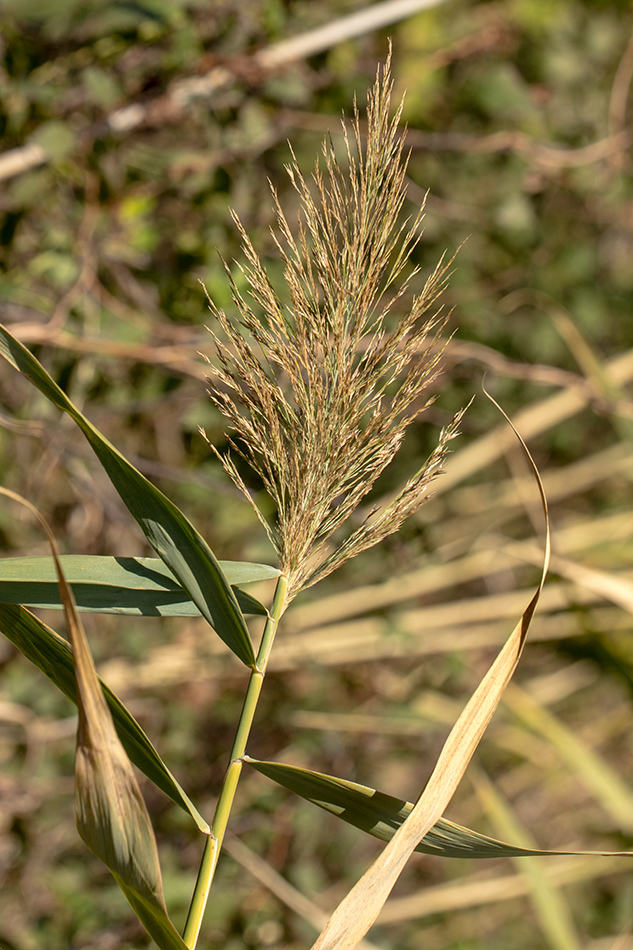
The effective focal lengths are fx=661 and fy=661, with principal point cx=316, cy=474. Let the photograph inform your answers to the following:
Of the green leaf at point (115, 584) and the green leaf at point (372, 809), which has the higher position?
the green leaf at point (115, 584)

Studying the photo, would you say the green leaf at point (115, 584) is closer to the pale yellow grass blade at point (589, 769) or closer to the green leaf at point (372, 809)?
the green leaf at point (372, 809)

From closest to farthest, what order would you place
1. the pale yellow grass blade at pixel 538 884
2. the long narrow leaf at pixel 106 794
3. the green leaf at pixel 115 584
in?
the long narrow leaf at pixel 106 794
the green leaf at pixel 115 584
the pale yellow grass blade at pixel 538 884

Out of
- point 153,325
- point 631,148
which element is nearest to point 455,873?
point 153,325

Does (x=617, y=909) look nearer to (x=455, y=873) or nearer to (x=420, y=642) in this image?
(x=455, y=873)

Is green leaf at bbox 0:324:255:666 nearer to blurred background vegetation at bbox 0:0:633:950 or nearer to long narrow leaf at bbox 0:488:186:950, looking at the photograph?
long narrow leaf at bbox 0:488:186:950

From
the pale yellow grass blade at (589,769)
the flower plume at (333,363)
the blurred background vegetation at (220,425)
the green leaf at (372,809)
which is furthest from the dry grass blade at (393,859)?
the pale yellow grass blade at (589,769)
